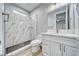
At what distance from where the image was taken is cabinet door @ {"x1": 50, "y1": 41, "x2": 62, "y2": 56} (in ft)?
4.13

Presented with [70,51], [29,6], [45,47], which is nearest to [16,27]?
[29,6]

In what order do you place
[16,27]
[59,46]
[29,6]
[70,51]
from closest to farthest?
[70,51] → [59,46] → [29,6] → [16,27]

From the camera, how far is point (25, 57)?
1397 millimetres

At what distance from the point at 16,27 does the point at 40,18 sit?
1.74 ft

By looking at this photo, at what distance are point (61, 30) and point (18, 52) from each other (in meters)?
0.94

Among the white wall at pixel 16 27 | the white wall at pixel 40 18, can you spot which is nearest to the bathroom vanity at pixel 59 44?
the white wall at pixel 40 18

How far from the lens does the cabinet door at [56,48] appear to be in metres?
1.26

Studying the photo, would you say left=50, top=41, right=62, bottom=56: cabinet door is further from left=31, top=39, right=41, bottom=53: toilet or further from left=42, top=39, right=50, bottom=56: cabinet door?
left=31, top=39, right=41, bottom=53: toilet

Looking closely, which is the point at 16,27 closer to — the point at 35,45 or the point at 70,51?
the point at 35,45

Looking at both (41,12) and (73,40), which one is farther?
(41,12)

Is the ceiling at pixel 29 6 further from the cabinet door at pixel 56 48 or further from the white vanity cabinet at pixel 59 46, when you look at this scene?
the cabinet door at pixel 56 48

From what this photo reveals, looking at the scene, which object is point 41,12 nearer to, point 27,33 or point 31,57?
point 27,33

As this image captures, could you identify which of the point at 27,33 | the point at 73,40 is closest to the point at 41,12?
the point at 27,33

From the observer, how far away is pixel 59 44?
1260 mm
